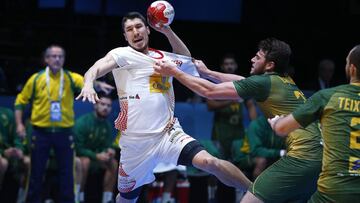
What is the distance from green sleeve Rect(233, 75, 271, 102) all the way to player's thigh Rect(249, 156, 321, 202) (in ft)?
1.74

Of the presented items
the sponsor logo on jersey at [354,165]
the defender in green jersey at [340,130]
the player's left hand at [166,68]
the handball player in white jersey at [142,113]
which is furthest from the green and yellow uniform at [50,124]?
the sponsor logo on jersey at [354,165]

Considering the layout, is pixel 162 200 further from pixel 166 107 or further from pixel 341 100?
pixel 341 100

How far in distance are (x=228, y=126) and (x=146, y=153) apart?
3.75m

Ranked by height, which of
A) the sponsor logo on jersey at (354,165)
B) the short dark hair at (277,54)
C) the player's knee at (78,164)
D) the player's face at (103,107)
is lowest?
the player's knee at (78,164)

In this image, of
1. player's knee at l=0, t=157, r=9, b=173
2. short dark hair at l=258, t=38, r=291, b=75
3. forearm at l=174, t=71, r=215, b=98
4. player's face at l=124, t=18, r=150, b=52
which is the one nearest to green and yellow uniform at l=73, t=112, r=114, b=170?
player's knee at l=0, t=157, r=9, b=173

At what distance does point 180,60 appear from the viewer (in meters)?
6.98

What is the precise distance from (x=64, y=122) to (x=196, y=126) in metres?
1.96

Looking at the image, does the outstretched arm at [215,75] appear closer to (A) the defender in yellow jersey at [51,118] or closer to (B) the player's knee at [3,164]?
(A) the defender in yellow jersey at [51,118]

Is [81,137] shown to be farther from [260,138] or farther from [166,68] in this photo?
[166,68]

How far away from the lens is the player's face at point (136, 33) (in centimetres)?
695

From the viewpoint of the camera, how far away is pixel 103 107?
10.1 meters

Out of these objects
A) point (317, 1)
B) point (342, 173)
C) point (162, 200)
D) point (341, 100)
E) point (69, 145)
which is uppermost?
point (317, 1)

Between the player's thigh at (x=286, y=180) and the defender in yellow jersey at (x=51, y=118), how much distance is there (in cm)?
Result: 440

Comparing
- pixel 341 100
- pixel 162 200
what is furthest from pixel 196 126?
pixel 341 100
